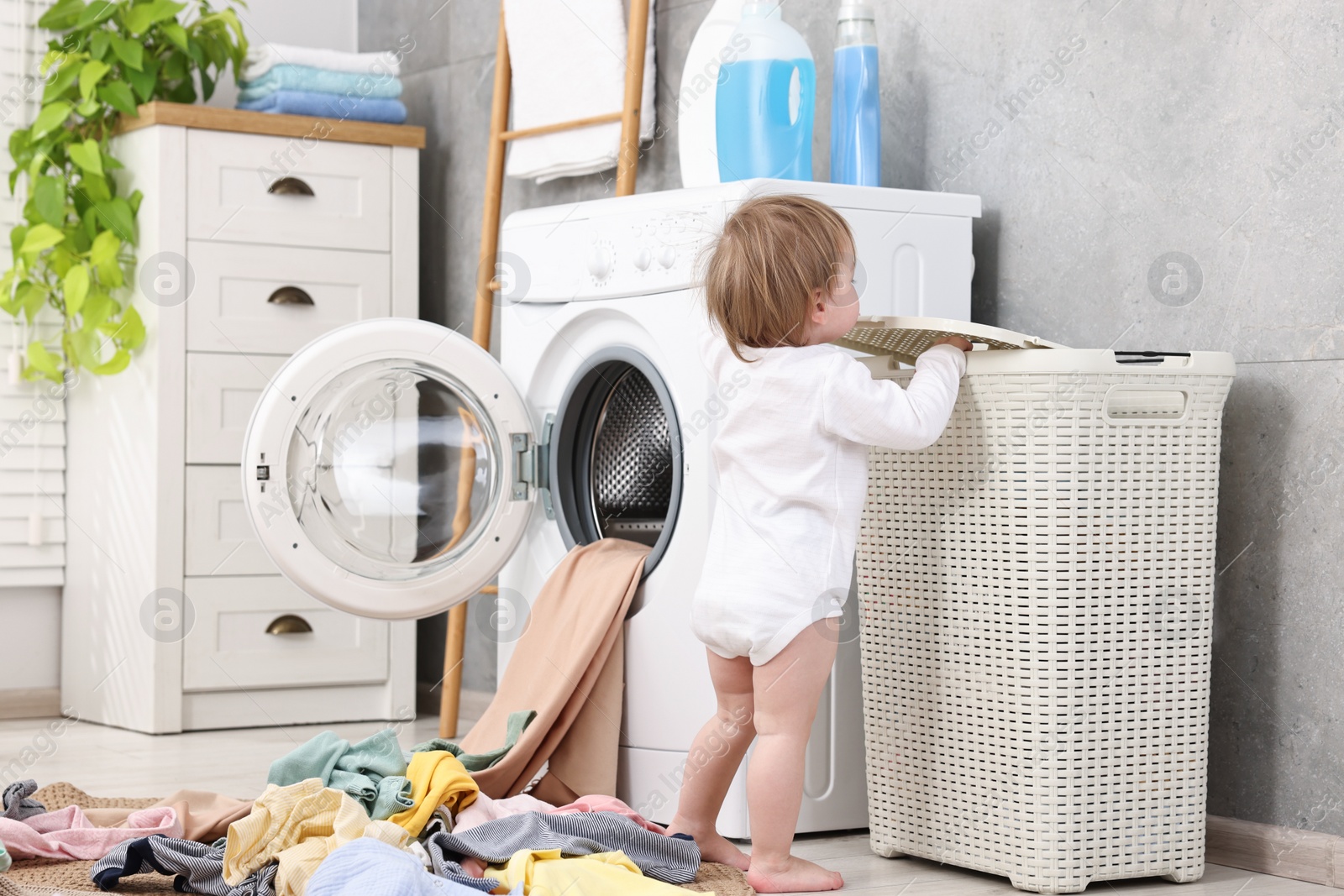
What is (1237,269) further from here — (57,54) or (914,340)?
(57,54)

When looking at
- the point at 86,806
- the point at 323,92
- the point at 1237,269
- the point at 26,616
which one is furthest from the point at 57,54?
the point at 1237,269

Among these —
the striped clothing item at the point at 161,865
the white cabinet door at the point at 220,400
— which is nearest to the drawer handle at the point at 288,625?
the white cabinet door at the point at 220,400

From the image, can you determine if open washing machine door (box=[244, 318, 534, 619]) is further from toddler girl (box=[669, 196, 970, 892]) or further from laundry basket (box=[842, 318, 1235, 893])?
laundry basket (box=[842, 318, 1235, 893])

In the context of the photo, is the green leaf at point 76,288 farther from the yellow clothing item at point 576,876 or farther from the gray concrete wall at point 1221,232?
the yellow clothing item at point 576,876

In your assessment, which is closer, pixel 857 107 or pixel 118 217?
pixel 857 107

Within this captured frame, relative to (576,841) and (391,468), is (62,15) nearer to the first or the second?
(391,468)

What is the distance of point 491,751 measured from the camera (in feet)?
7.03

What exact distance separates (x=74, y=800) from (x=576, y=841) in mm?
786

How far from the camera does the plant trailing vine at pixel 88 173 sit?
289cm

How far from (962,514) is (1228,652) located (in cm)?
40

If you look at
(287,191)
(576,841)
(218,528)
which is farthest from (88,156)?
(576,841)

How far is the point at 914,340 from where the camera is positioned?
1.88 m

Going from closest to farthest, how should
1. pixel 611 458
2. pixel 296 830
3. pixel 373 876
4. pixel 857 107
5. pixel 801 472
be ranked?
pixel 373 876 < pixel 296 830 < pixel 801 472 < pixel 857 107 < pixel 611 458

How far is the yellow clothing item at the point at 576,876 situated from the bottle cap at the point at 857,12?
1.26 meters
